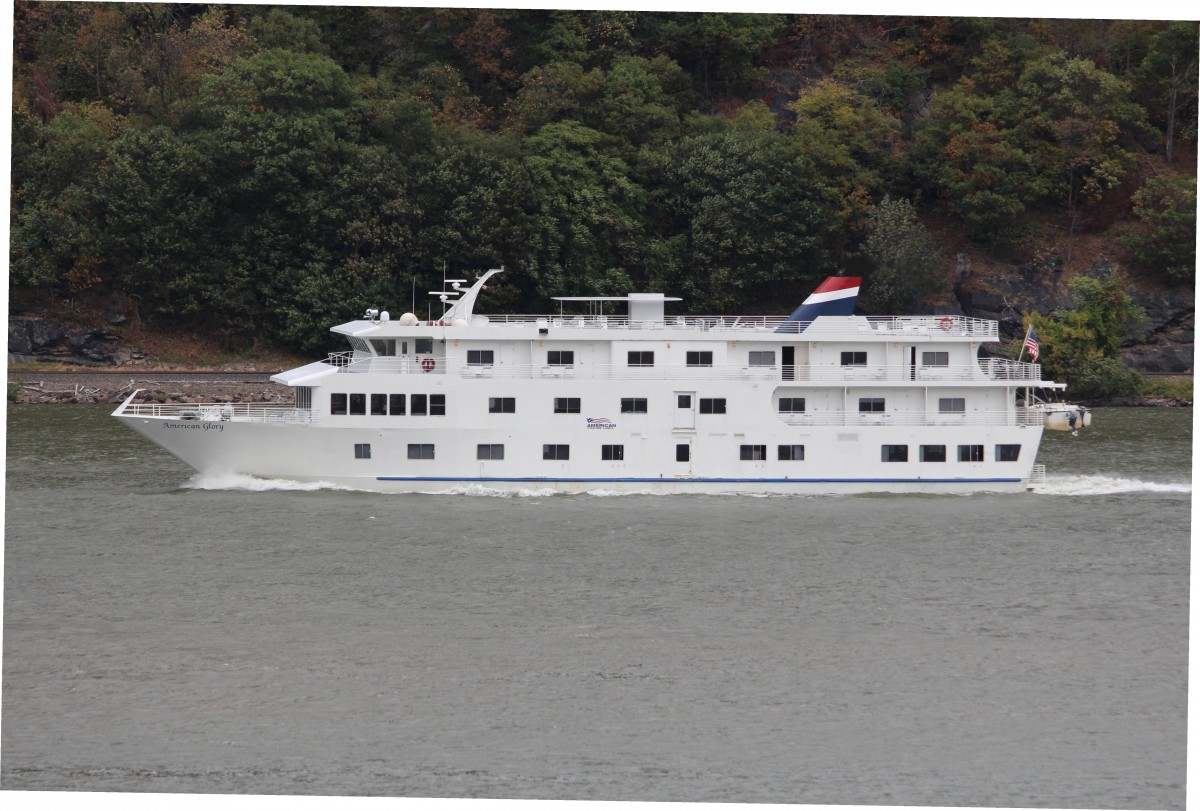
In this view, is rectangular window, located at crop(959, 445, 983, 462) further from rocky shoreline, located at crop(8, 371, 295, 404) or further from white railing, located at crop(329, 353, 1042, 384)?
rocky shoreline, located at crop(8, 371, 295, 404)

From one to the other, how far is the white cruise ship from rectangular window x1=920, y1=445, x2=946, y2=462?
44 mm

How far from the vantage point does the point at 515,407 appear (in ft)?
112

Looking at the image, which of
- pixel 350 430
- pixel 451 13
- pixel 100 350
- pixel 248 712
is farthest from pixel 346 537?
pixel 451 13

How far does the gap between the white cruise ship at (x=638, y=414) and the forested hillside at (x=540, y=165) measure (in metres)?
25.0

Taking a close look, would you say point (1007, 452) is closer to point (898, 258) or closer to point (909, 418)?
point (909, 418)

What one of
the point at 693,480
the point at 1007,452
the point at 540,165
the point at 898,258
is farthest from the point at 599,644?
the point at 898,258

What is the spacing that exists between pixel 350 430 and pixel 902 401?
12062 millimetres

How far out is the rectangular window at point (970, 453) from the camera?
115ft

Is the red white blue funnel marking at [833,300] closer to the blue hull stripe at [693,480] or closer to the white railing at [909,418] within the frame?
the white railing at [909,418]

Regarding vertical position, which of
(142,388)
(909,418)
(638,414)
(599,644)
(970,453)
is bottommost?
(599,644)

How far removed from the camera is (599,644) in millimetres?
22781

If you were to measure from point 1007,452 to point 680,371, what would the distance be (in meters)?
7.42

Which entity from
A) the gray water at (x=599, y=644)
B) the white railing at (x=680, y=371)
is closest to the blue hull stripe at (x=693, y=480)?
the gray water at (x=599, y=644)

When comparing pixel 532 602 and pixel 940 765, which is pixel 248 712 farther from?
pixel 940 765
